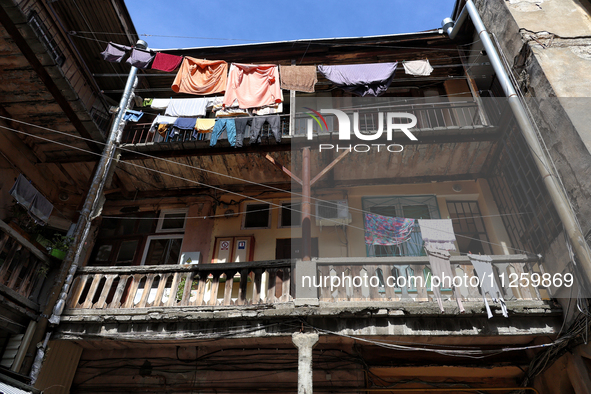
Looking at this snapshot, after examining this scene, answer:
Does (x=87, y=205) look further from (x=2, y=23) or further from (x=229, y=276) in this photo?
(x=2, y=23)

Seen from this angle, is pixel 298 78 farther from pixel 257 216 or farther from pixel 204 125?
pixel 257 216

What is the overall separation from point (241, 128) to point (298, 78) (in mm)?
2288

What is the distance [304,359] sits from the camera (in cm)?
694

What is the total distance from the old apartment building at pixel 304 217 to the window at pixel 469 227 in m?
0.06

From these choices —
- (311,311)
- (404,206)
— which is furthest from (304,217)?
(404,206)

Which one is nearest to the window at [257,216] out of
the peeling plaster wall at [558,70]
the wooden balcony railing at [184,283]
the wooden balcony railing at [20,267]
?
the wooden balcony railing at [184,283]

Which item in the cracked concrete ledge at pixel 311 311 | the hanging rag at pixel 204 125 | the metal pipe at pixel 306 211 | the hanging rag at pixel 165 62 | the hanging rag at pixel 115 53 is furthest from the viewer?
the hanging rag at pixel 165 62

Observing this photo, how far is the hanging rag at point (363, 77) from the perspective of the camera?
10.7 meters

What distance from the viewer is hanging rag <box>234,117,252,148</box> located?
10234 millimetres

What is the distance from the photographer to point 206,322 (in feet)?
25.4

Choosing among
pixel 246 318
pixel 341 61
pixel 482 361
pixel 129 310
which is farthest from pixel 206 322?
pixel 341 61

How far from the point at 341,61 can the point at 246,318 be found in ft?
29.5

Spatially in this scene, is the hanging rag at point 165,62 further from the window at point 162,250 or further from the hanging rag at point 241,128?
the window at point 162,250

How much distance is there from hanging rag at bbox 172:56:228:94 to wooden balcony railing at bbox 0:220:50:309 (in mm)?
5531
